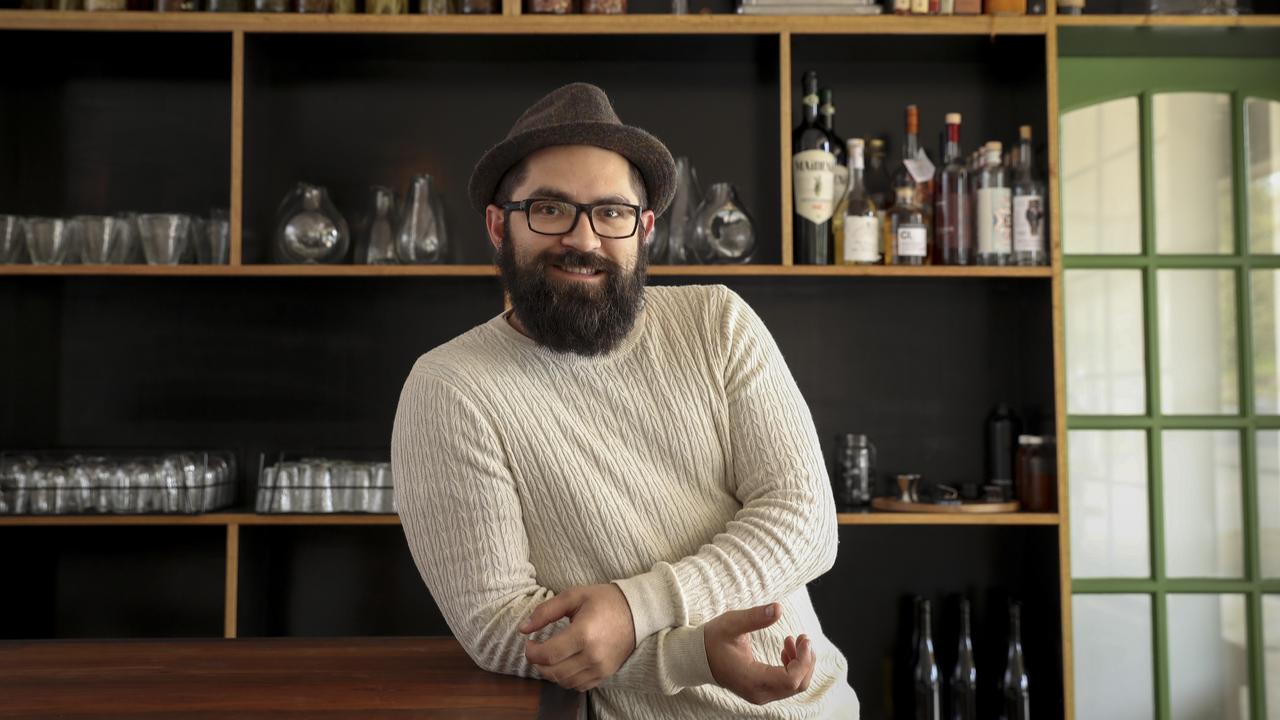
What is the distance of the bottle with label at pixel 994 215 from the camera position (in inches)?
87.3

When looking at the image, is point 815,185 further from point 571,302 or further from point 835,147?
point 571,302

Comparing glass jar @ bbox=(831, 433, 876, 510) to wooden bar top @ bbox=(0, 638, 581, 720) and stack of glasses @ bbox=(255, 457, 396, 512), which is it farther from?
wooden bar top @ bbox=(0, 638, 581, 720)

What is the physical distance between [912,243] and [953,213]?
13cm

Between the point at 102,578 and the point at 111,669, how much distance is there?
1654mm

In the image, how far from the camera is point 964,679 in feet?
7.57

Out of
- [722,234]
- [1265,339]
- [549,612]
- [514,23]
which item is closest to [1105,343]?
[1265,339]

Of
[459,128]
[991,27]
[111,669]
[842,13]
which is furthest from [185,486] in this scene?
[991,27]

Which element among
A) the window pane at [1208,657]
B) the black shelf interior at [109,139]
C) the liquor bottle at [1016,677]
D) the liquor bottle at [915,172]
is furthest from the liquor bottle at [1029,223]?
the black shelf interior at [109,139]

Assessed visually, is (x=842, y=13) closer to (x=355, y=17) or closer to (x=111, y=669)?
(x=355, y=17)

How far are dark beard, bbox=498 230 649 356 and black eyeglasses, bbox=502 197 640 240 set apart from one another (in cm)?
3

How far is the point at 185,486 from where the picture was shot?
2.16 meters

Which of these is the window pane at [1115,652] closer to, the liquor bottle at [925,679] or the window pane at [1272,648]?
the window pane at [1272,648]

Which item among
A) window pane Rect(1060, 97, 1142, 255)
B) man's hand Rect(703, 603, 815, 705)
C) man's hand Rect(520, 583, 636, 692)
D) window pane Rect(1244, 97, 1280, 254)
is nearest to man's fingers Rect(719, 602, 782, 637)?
man's hand Rect(703, 603, 815, 705)

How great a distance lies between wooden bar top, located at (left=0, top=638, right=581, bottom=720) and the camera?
0.87 metres
